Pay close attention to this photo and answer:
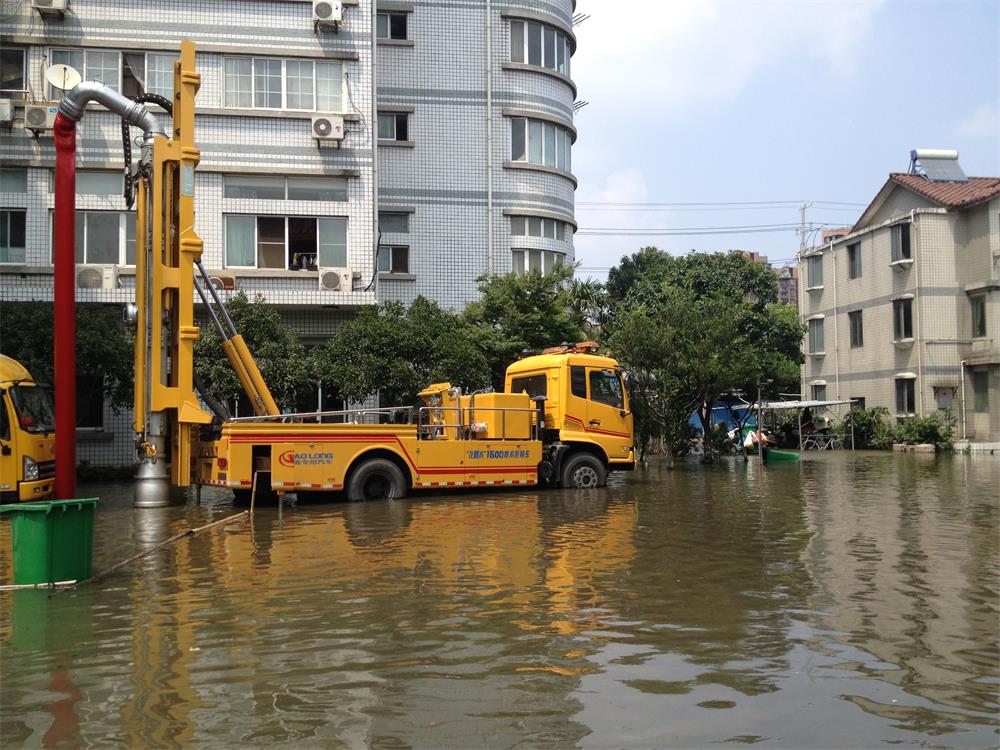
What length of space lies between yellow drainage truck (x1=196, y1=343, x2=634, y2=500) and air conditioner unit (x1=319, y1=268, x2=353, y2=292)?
6.15m

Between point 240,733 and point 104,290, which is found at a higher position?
point 104,290

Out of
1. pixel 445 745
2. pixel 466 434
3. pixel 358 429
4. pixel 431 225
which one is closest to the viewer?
pixel 445 745

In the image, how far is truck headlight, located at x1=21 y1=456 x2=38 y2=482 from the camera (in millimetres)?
15441

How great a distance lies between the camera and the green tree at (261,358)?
2052 centimetres

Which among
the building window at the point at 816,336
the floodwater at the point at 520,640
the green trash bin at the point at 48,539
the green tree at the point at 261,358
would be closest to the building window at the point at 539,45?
the green tree at the point at 261,358

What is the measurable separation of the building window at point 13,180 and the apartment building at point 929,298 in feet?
103

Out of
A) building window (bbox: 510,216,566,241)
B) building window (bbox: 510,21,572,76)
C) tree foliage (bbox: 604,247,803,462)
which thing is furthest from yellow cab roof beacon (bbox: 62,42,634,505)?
building window (bbox: 510,21,572,76)

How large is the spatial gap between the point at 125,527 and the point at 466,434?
698 centimetres

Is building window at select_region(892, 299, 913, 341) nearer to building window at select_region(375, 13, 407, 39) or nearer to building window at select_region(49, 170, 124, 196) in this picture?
building window at select_region(375, 13, 407, 39)

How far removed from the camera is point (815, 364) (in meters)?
45.7

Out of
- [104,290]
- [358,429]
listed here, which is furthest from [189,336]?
[104,290]

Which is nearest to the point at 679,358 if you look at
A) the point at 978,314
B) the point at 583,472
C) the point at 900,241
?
the point at 583,472

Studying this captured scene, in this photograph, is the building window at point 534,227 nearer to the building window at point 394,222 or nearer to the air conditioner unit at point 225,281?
the building window at point 394,222

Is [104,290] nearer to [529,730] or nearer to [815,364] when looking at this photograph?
[529,730]
